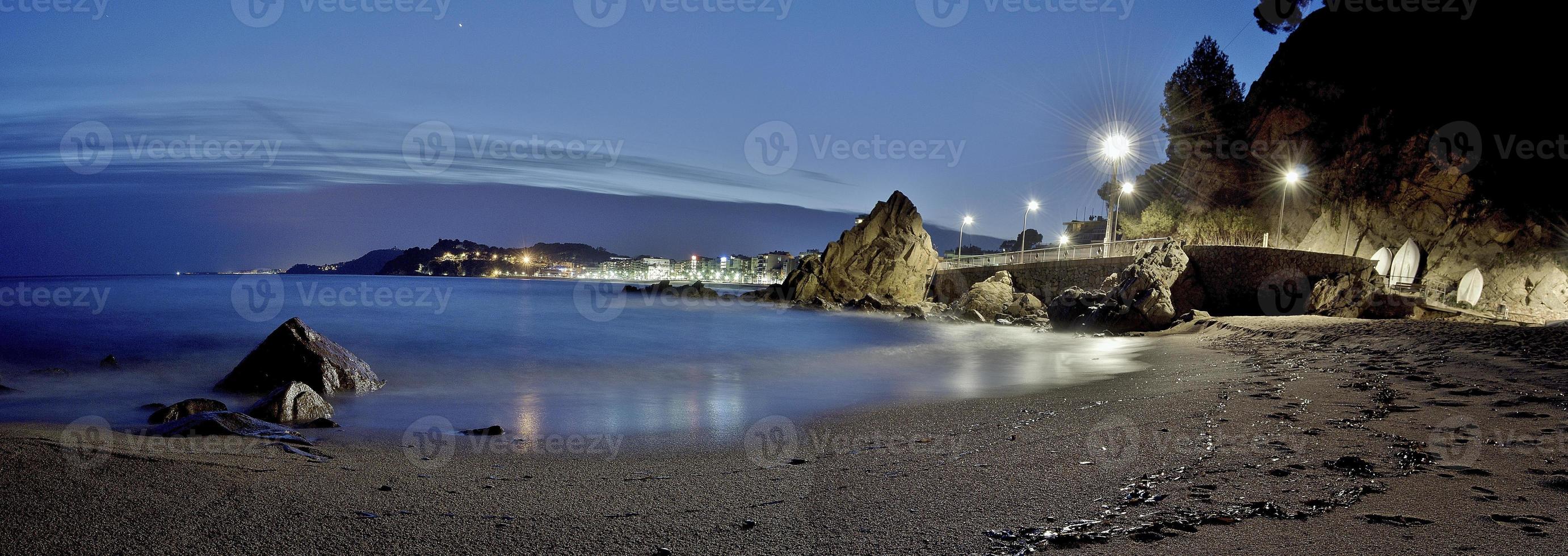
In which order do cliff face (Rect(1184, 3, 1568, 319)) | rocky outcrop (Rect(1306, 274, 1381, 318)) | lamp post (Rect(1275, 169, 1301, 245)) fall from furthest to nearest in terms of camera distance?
lamp post (Rect(1275, 169, 1301, 245))
cliff face (Rect(1184, 3, 1568, 319))
rocky outcrop (Rect(1306, 274, 1381, 318))

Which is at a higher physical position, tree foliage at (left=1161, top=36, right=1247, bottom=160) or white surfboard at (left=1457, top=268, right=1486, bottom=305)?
tree foliage at (left=1161, top=36, right=1247, bottom=160)

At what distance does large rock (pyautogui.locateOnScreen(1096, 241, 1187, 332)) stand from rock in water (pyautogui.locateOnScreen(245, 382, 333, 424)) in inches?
760

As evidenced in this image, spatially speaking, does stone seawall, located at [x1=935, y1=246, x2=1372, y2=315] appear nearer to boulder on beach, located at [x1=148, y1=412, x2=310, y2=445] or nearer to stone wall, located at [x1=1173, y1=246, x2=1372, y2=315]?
stone wall, located at [x1=1173, y1=246, x2=1372, y2=315]

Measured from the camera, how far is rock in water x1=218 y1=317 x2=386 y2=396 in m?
9.04

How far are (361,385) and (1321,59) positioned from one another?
148ft

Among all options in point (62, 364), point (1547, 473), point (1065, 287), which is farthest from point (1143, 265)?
point (62, 364)

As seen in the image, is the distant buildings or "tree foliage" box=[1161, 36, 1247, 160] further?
the distant buildings

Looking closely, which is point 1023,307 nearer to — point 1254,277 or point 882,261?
point 1254,277

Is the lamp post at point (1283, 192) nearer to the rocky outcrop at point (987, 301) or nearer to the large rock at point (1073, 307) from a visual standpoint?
the large rock at point (1073, 307)

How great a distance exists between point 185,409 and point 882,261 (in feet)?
121

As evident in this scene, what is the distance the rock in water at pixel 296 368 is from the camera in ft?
29.7

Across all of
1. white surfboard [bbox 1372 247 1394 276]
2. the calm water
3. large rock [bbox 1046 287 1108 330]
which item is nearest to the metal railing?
large rock [bbox 1046 287 1108 330]

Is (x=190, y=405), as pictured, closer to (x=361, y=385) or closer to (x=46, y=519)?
(x=361, y=385)

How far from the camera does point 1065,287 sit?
3234 cm
